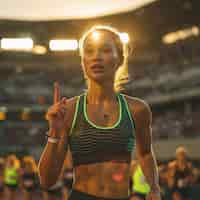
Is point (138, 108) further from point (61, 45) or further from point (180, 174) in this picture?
point (61, 45)

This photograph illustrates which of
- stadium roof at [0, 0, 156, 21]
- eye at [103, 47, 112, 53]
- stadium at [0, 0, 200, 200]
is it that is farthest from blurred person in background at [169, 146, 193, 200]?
eye at [103, 47, 112, 53]

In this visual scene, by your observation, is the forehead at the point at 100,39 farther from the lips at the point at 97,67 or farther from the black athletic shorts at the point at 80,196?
the black athletic shorts at the point at 80,196

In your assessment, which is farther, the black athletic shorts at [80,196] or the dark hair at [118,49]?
the dark hair at [118,49]

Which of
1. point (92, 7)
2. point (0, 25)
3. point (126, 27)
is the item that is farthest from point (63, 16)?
point (126, 27)

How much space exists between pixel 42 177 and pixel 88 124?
33cm

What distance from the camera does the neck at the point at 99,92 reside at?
247 cm

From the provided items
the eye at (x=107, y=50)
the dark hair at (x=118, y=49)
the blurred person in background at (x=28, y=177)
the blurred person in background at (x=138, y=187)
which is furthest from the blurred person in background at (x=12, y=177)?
the eye at (x=107, y=50)

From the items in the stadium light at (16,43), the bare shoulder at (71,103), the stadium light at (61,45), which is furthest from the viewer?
the stadium light at (16,43)

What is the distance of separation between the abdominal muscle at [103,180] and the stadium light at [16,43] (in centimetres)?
1369

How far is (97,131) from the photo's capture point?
235cm

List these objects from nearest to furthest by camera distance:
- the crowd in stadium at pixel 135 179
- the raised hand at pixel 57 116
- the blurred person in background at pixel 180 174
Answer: the raised hand at pixel 57 116, the blurred person in background at pixel 180 174, the crowd in stadium at pixel 135 179

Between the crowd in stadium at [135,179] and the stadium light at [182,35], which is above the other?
the stadium light at [182,35]

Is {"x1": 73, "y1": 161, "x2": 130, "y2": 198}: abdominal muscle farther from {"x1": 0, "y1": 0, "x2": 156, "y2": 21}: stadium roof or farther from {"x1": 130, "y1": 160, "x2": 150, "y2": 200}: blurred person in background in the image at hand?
{"x1": 0, "y1": 0, "x2": 156, "y2": 21}: stadium roof

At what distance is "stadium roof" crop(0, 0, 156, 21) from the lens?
12.0 m
